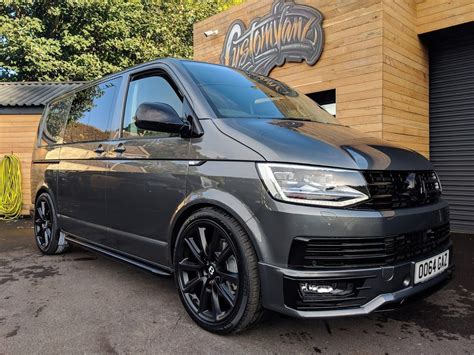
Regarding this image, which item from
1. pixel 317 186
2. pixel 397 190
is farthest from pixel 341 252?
pixel 397 190

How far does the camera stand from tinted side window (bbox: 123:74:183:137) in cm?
310

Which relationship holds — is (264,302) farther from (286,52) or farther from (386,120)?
(286,52)

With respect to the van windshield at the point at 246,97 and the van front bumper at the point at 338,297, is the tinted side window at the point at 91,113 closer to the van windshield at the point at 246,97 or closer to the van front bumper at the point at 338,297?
the van windshield at the point at 246,97

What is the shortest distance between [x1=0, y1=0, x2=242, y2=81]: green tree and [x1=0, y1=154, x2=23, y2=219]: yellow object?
33.8 feet

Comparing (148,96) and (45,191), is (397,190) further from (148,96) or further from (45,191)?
(45,191)

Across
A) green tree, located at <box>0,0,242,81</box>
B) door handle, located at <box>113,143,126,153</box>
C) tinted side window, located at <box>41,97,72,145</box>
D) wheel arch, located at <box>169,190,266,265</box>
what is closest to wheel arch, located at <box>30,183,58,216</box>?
tinted side window, located at <box>41,97,72,145</box>

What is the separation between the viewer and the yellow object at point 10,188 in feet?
27.3

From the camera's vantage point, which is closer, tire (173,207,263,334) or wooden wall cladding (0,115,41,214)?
tire (173,207,263,334)

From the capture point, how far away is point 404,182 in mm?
2438

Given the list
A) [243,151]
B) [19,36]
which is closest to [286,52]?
[243,151]

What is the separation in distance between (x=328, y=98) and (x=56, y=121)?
4.30 m

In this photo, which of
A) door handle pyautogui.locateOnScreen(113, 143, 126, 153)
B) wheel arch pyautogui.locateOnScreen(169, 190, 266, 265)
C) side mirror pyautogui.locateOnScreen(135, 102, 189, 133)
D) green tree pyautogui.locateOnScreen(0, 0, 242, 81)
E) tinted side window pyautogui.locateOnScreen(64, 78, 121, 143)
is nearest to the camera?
wheel arch pyautogui.locateOnScreen(169, 190, 266, 265)

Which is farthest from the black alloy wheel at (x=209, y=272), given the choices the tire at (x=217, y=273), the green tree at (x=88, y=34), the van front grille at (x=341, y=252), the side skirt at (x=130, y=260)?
the green tree at (x=88, y=34)

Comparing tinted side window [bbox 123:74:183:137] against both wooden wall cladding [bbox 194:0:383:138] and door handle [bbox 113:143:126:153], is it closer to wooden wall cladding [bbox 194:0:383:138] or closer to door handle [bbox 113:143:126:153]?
door handle [bbox 113:143:126:153]
